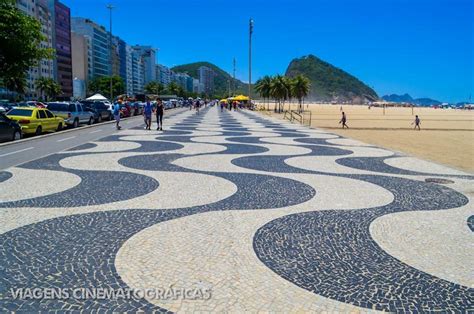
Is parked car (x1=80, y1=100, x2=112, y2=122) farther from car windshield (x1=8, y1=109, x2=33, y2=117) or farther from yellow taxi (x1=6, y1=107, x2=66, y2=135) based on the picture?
car windshield (x1=8, y1=109, x2=33, y2=117)

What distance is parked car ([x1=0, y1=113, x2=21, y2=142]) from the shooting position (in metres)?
17.0

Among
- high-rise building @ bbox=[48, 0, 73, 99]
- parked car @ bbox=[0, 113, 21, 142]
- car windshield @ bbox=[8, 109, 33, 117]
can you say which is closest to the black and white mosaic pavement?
parked car @ bbox=[0, 113, 21, 142]

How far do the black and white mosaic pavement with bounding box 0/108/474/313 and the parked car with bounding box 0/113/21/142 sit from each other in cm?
800

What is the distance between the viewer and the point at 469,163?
13.2m

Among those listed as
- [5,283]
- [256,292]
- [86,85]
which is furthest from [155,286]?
[86,85]

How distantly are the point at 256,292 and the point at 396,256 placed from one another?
1.89 meters

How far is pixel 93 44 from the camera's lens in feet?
458

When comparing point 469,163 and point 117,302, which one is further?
point 469,163

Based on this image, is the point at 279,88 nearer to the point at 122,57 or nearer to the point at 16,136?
the point at 16,136

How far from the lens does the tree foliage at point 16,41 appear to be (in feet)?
62.9

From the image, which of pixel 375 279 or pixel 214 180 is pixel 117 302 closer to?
pixel 375 279

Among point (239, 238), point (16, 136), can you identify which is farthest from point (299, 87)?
point (239, 238)

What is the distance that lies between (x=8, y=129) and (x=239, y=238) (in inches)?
603

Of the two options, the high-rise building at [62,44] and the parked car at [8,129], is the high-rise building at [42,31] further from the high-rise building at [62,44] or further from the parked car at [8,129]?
the parked car at [8,129]
